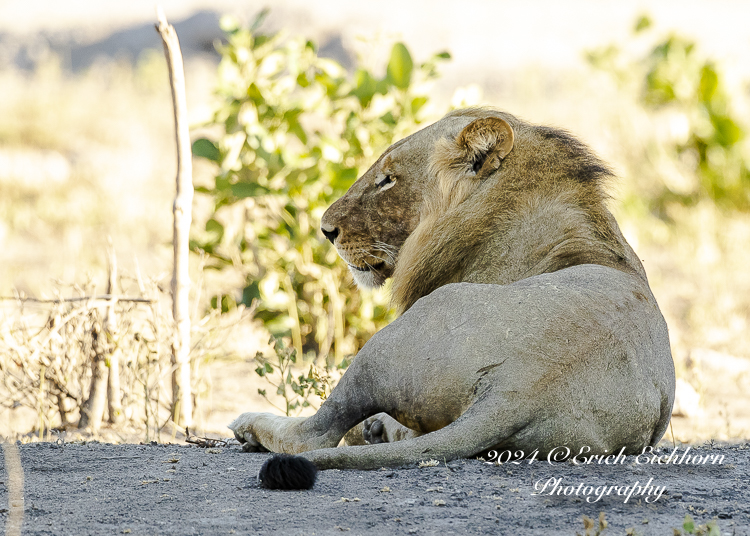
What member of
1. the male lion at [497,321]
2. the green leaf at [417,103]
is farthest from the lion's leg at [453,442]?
the green leaf at [417,103]

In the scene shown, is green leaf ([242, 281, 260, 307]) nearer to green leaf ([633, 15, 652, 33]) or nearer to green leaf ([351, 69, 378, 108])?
green leaf ([351, 69, 378, 108])

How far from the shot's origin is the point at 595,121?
14.8 metres

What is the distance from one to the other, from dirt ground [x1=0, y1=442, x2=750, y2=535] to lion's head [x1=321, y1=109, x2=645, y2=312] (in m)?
0.92

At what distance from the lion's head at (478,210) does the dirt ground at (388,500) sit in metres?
0.92

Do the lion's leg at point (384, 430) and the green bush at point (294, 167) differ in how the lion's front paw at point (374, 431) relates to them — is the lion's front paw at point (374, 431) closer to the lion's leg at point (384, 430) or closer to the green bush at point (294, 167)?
the lion's leg at point (384, 430)

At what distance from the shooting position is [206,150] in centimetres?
602

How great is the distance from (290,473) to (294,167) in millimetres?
3803

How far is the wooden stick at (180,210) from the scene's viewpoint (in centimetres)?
420

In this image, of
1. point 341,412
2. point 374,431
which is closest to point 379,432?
point 374,431

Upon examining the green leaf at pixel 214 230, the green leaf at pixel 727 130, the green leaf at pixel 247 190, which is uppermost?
the green leaf at pixel 727 130

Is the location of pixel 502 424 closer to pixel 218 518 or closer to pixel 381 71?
pixel 218 518

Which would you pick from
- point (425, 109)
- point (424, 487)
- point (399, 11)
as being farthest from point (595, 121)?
point (424, 487)

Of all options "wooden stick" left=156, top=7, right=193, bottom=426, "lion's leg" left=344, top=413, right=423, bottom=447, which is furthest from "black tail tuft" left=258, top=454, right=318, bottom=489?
"wooden stick" left=156, top=7, right=193, bottom=426

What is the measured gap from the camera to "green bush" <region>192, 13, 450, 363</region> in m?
6.10
